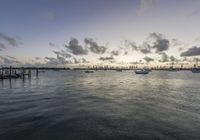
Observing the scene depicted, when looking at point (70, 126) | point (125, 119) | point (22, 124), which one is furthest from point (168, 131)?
point (22, 124)

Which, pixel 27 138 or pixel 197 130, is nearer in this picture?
pixel 27 138

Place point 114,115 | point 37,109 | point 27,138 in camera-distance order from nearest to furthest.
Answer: point 27,138, point 114,115, point 37,109

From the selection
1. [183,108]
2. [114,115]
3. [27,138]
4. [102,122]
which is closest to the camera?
[27,138]

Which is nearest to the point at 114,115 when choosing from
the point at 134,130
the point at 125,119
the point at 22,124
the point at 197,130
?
the point at 125,119

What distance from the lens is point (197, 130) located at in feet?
56.8

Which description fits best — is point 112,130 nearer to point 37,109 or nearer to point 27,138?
point 27,138

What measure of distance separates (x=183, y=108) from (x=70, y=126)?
18.1m

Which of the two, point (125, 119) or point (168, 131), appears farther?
point (125, 119)

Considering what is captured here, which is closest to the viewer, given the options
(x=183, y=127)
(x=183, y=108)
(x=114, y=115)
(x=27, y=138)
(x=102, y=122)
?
(x=27, y=138)

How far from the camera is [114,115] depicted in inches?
884

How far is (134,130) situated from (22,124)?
1169 cm

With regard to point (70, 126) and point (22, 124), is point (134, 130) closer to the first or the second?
point (70, 126)

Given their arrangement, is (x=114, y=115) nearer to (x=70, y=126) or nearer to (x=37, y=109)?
(x=70, y=126)

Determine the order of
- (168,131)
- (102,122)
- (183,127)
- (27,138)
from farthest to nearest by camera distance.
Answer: (102,122) < (183,127) < (168,131) < (27,138)
